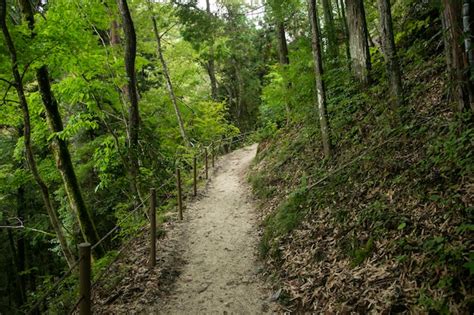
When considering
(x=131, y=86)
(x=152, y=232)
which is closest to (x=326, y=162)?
(x=152, y=232)

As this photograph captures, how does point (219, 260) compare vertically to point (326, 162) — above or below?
below

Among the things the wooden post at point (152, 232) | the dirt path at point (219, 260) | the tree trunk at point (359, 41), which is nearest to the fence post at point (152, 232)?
the wooden post at point (152, 232)

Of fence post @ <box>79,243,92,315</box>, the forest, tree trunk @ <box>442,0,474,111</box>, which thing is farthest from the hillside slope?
fence post @ <box>79,243,92,315</box>

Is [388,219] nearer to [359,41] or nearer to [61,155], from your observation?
[359,41]

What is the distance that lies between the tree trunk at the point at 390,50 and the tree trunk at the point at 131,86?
237 inches

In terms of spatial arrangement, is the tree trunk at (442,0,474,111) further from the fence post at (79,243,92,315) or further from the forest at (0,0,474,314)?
the fence post at (79,243,92,315)

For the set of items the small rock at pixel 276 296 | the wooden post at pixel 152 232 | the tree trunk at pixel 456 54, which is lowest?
the small rock at pixel 276 296

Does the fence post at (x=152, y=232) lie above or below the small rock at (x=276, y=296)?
above

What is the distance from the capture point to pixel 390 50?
17.8 feet

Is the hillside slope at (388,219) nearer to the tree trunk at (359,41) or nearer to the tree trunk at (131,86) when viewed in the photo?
the tree trunk at (359,41)

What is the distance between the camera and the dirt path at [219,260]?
489 centimetres

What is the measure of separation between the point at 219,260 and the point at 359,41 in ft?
19.7

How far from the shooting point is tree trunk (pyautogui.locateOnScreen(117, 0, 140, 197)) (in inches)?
335

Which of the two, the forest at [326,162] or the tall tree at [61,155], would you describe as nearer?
the forest at [326,162]
